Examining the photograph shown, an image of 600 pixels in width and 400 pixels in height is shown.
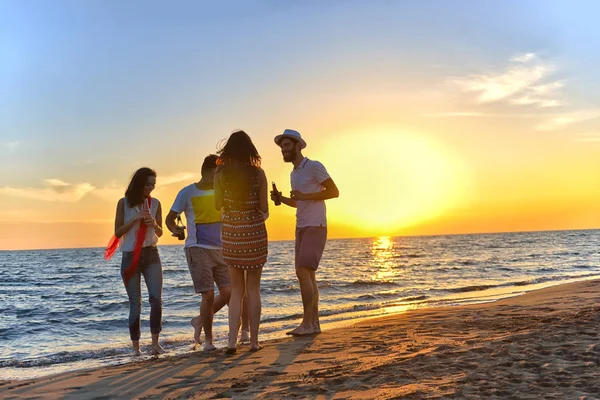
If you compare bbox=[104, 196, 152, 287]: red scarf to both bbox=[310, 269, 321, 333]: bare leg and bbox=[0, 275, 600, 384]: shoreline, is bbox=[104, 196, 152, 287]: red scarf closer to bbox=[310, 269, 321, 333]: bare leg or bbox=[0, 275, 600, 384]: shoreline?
bbox=[0, 275, 600, 384]: shoreline

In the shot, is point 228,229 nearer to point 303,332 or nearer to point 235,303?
point 235,303

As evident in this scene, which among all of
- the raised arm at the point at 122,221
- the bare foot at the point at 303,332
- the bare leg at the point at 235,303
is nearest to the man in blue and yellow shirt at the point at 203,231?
the raised arm at the point at 122,221

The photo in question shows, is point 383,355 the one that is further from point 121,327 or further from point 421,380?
point 121,327

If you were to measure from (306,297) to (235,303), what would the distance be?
52.6 inches

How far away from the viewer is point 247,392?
12.0 feet

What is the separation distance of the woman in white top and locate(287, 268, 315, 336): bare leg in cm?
160

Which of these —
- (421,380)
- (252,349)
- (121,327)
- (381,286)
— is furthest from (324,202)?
(381,286)

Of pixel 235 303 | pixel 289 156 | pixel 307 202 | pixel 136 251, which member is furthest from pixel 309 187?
pixel 136 251

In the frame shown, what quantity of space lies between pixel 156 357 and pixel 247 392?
264 cm

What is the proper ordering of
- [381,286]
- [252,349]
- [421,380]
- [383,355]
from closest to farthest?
[421,380]
[383,355]
[252,349]
[381,286]

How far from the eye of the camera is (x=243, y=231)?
5.11m

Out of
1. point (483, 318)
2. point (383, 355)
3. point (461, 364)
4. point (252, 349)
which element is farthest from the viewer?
point (483, 318)

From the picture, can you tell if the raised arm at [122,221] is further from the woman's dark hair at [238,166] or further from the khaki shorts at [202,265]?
the woman's dark hair at [238,166]

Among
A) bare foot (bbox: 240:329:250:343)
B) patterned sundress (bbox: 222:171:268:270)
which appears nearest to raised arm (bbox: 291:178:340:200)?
patterned sundress (bbox: 222:171:268:270)
